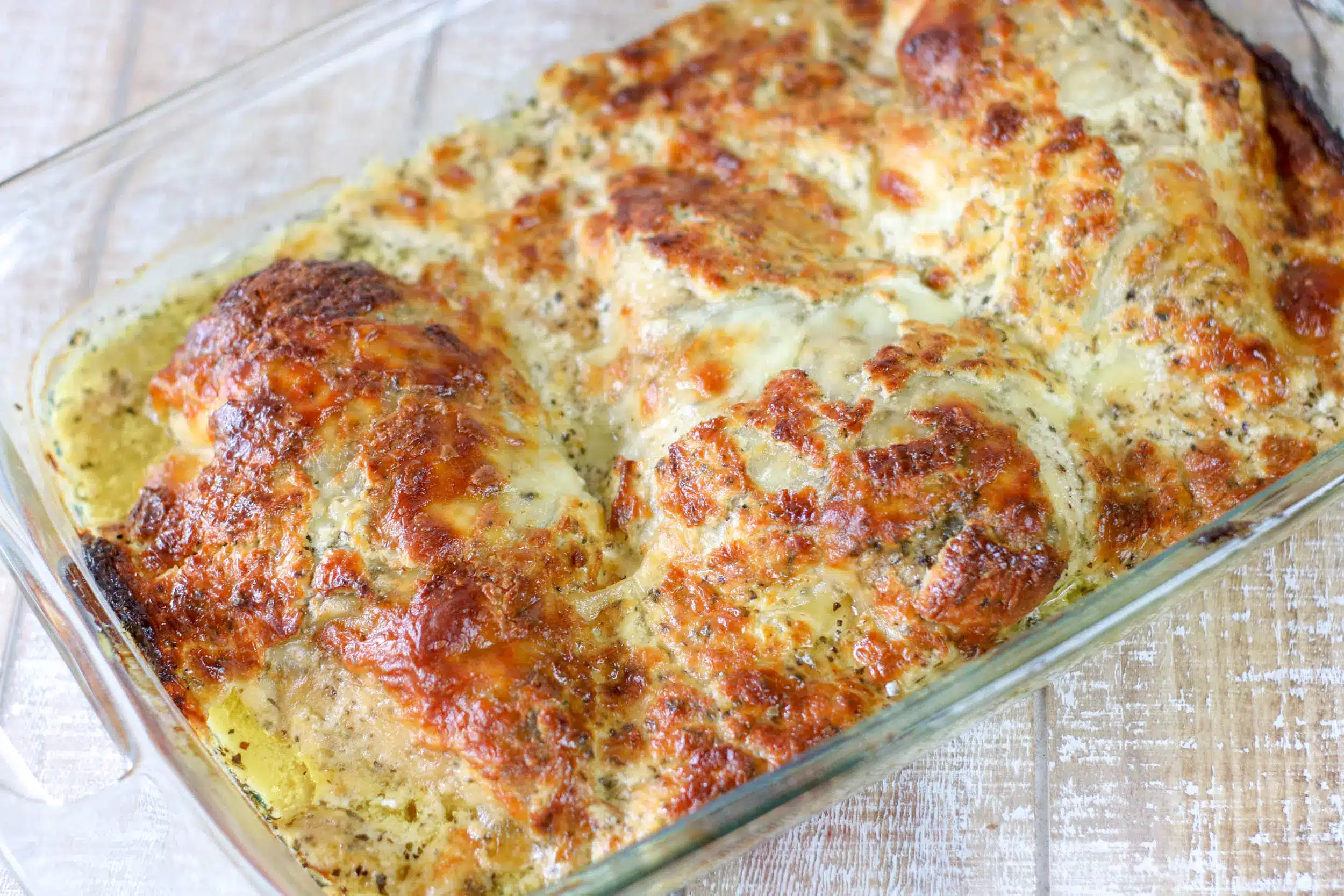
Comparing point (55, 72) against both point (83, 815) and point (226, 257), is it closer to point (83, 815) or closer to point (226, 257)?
point (226, 257)

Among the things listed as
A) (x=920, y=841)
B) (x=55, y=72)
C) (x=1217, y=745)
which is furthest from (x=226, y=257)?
(x=1217, y=745)

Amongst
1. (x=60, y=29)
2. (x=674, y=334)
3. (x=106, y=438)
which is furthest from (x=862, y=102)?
(x=60, y=29)

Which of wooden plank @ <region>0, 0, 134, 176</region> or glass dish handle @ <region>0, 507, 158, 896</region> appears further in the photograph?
wooden plank @ <region>0, 0, 134, 176</region>

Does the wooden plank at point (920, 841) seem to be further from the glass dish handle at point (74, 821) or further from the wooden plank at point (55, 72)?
the wooden plank at point (55, 72)

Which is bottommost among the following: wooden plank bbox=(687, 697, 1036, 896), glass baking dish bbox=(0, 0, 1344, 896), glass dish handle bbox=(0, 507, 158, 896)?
wooden plank bbox=(687, 697, 1036, 896)

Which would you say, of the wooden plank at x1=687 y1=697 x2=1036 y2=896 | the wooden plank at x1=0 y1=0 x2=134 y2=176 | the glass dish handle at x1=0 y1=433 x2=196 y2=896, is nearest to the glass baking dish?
the glass dish handle at x1=0 y1=433 x2=196 y2=896

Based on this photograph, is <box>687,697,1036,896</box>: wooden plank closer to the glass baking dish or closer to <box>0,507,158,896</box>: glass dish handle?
the glass baking dish
